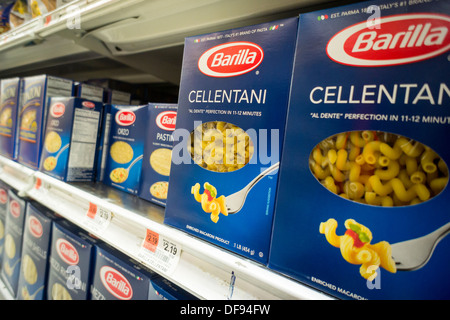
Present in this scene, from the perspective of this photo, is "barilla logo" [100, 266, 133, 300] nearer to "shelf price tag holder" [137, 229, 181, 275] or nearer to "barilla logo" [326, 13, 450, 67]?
"shelf price tag holder" [137, 229, 181, 275]

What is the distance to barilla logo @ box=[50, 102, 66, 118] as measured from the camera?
1222 mm

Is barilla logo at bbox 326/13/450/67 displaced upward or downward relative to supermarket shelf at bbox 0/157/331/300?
upward

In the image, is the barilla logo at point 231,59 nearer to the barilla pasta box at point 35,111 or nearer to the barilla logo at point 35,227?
the barilla pasta box at point 35,111

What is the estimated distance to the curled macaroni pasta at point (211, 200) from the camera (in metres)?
0.60

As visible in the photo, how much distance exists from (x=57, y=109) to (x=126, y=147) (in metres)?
0.42

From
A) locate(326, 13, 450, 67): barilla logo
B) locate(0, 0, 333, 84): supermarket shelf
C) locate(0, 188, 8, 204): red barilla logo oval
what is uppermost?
locate(0, 0, 333, 84): supermarket shelf

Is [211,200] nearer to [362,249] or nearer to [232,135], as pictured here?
[232,135]

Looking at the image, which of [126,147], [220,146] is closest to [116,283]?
[126,147]

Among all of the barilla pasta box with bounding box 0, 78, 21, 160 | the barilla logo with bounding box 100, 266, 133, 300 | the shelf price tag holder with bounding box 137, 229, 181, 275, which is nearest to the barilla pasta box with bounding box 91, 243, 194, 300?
the barilla logo with bounding box 100, 266, 133, 300

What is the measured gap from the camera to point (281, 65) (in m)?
0.53

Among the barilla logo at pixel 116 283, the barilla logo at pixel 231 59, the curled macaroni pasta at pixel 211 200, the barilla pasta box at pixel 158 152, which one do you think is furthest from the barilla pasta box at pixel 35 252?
the barilla logo at pixel 231 59

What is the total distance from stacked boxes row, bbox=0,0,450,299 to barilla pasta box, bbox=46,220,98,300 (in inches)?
25.1
